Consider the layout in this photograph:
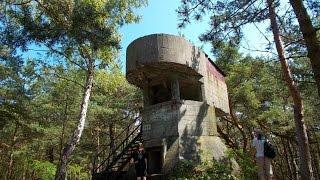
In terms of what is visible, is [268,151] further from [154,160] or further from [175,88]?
[154,160]

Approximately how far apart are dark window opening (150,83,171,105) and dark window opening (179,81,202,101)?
0.84 meters

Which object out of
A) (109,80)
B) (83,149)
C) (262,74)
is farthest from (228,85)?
(83,149)

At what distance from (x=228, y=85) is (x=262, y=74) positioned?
7.57ft

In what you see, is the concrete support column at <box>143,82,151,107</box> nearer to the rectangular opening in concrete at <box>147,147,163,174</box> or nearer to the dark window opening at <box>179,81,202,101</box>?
the dark window opening at <box>179,81,202,101</box>

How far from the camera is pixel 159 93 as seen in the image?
1797cm

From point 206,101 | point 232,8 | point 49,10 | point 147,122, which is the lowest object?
point 147,122

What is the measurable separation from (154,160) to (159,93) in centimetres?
417

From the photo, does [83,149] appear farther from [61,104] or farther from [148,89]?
[148,89]

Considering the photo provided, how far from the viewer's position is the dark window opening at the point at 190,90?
16422 mm

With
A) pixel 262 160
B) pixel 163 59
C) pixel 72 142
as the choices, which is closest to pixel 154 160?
pixel 72 142

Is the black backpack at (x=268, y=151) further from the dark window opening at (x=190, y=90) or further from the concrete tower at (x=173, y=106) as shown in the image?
the dark window opening at (x=190, y=90)

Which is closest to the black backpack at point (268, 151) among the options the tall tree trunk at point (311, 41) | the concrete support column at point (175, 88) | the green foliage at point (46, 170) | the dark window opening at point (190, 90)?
the tall tree trunk at point (311, 41)

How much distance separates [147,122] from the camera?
50.5 feet

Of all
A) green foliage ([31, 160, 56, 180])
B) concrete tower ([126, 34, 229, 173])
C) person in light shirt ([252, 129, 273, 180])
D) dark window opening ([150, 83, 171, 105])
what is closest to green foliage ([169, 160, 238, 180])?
concrete tower ([126, 34, 229, 173])
